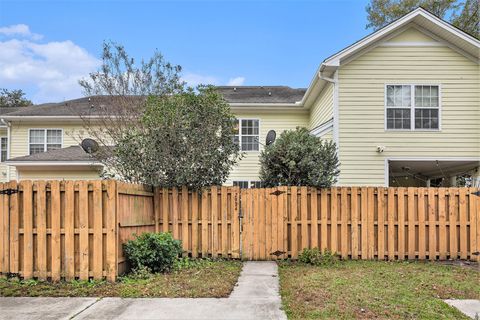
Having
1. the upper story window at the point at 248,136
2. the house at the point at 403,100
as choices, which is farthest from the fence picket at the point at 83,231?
the upper story window at the point at 248,136

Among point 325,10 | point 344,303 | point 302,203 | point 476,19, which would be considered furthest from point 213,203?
point 476,19

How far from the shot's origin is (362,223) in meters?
9.05

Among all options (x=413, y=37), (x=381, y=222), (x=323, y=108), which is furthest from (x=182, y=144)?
(x=413, y=37)

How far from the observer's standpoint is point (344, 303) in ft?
17.6

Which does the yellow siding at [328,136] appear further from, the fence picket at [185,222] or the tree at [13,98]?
the tree at [13,98]

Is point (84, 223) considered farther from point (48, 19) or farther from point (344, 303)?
point (48, 19)

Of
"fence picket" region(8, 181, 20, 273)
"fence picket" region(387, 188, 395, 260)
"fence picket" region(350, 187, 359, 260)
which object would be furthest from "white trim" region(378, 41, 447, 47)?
"fence picket" region(8, 181, 20, 273)

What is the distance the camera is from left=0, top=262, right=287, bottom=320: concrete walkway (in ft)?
16.1

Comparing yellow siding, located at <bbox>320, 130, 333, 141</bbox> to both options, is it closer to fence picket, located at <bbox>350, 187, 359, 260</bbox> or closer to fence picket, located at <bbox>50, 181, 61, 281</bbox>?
fence picket, located at <bbox>350, 187, 359, 260</bbox>

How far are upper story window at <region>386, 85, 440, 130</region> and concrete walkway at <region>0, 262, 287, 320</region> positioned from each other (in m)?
8.60

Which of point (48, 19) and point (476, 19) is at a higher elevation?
point (476, 19)

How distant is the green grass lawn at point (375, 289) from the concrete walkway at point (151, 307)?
353 millimetres

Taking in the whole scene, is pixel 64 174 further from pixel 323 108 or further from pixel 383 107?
pixel 383 107

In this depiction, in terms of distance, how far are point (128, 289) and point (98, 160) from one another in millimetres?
8417
